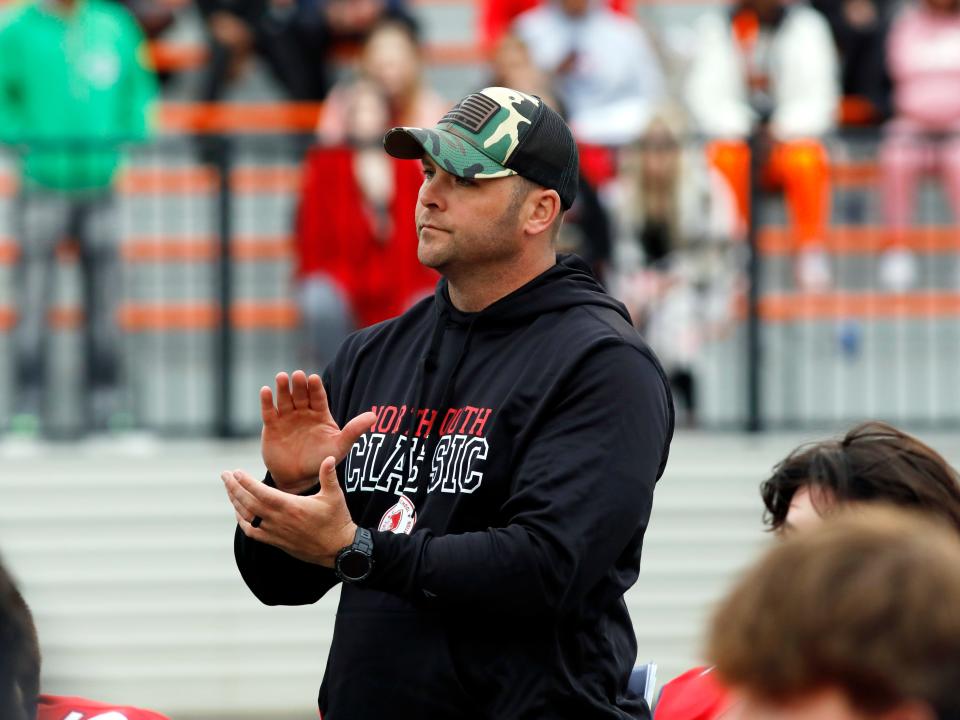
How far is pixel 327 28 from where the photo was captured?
1036cm

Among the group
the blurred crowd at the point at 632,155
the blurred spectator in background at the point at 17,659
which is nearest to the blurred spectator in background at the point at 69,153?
the blurred crowd at the point at 632,155

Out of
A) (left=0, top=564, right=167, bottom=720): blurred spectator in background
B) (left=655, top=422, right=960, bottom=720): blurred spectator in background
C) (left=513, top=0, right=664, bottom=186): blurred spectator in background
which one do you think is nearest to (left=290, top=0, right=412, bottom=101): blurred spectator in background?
(left=513, top=0, right=664, bottom=186): blurred spectator in background

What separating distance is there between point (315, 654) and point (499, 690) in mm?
4948

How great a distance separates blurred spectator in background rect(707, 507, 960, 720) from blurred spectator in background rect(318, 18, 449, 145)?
269 inches

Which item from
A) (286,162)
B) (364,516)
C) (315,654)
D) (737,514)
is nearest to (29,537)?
(315,654)

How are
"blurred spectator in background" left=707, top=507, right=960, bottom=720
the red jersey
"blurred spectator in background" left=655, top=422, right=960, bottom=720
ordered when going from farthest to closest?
"blurred spectator in background" left=655, top=422, right=960, bottom=720
the red jersey
"blurred spectator in background" left=707, top=507, right=960, bottom=720

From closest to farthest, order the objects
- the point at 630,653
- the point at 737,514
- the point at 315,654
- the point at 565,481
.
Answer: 1. the point at 565,481
2. the point at 630,653
3. the point at 315,654
4. the point at 737,514

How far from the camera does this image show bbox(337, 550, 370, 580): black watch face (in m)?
3.13

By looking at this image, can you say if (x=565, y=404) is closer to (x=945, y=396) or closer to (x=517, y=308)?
(x=517, y=308)

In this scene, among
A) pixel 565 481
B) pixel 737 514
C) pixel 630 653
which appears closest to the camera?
pixel 565 481

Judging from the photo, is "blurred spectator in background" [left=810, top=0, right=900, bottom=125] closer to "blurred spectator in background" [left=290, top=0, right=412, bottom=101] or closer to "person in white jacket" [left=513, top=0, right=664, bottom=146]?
"person in white jacket" [left=513, top=0, right=664, bottom=146]

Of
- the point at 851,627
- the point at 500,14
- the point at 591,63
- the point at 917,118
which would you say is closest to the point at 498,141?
the point at 851,627

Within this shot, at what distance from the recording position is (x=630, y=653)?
3.39 m

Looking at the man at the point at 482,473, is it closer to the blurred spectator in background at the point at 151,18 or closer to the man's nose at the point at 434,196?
the man's nose at the point at 434,196
